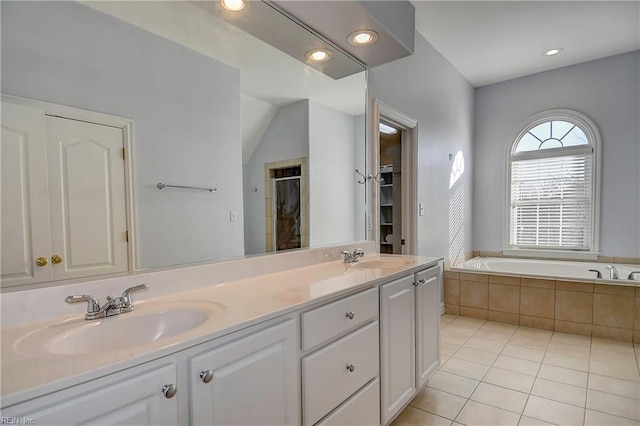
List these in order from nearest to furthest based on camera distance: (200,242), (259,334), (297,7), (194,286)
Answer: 1. (259,334)
2. (194,286)
3. (200,242)
4. (297,7)

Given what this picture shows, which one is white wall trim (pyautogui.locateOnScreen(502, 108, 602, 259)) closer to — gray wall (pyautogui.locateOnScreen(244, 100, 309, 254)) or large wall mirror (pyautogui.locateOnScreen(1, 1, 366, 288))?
large wall mirror (pyautogui.locateOnScreen(1, 1, 366, 288))

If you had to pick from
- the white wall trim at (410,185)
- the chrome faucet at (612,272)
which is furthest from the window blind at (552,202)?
the white wall trim at (410,185)

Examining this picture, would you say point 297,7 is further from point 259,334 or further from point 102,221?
point 259,334

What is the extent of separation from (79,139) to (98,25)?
42cm

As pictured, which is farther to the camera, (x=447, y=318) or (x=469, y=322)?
(x=447, y=318)

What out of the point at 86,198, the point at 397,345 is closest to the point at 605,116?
the point at 397,345

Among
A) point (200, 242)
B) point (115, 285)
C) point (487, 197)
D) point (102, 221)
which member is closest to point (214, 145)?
point (200, 242)

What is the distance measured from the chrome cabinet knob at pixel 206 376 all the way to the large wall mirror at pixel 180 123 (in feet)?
1.99

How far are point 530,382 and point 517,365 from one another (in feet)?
0.83

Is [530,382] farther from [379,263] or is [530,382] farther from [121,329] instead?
[121,329]

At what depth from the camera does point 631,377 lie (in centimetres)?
222

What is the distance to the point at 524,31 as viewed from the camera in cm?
309

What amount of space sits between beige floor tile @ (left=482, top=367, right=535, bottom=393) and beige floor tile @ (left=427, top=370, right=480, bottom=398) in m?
0.13

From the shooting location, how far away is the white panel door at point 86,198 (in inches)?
42.2
